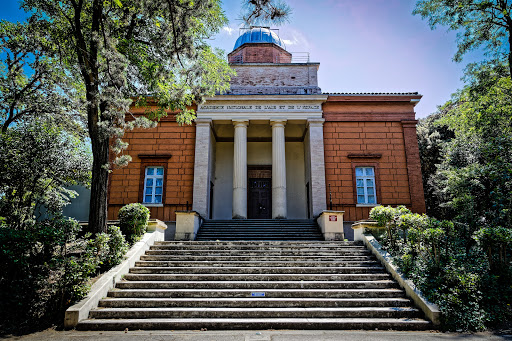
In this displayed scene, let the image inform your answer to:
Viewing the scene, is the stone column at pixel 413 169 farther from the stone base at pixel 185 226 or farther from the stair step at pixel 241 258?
the stone base at pixel 185 226

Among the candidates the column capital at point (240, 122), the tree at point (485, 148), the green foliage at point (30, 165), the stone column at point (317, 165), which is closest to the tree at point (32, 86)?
the green foliage at point (30, 165)

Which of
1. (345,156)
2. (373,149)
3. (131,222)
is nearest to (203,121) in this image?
(345,156)

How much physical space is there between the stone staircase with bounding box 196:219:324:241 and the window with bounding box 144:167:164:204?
3291mm

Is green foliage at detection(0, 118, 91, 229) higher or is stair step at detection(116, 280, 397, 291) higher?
green foliage at detection(0, 118, 91, 229)

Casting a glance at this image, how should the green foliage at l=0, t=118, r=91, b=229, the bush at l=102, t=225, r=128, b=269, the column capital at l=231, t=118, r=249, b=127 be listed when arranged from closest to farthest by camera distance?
the bush at l=102, t=225, r=128, b=269
the green foliage at l=0, t=118, r=91, b=229
the column capital at l=231, t=118, r=249, b=127

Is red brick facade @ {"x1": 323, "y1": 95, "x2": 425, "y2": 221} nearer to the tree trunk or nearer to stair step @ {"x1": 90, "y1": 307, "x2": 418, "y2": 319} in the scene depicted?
stair step @ {"x1": 90, "y1": 307, "x2": 418, "y2": 319}

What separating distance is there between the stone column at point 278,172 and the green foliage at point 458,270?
7159 millimetres

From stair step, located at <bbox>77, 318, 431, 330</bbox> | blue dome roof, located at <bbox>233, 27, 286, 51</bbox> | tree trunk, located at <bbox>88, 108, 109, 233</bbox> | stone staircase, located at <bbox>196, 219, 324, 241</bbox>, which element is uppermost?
blue dome roof, located at <bbox>233, 27, 286, 51</bbox>

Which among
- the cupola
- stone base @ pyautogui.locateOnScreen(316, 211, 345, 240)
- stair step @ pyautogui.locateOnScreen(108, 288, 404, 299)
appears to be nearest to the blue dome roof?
the cupola

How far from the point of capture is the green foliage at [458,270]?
6.57m

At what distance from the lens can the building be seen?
16.4m

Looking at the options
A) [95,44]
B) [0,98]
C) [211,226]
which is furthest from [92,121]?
[211,226]

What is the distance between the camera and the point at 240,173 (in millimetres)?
16812

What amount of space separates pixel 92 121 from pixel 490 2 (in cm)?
1308
